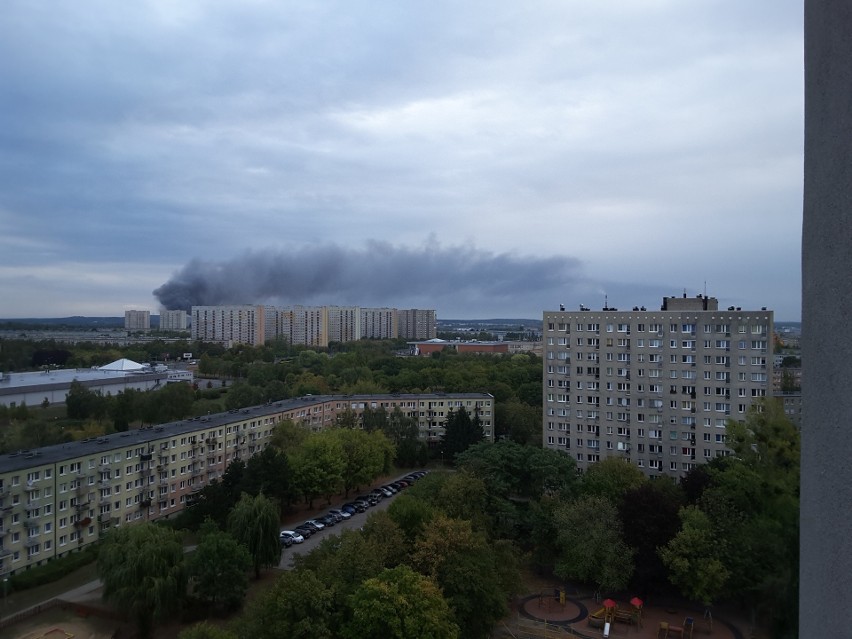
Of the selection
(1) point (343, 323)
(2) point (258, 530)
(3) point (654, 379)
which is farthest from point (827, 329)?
(1) point (343, 323)

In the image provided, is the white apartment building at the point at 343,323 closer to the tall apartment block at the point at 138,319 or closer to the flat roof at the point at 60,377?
the tall apartment block at the point at 138,319

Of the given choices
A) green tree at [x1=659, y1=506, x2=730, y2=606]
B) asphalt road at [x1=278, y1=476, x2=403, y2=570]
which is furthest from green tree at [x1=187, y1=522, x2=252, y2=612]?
green tree at [x1=659, y1=506, x2=730, y2=606]

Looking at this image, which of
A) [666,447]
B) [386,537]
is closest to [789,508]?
[386,537]

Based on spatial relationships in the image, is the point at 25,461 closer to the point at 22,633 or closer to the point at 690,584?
the point at 22,633

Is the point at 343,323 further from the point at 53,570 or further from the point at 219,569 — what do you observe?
the point at 219,569

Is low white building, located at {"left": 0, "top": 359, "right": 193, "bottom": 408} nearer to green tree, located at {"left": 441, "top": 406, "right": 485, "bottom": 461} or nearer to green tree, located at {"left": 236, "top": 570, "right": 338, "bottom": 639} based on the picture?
green tree, located at {"left": 441, "top": 406, "right": 485, "bottom": 461}
